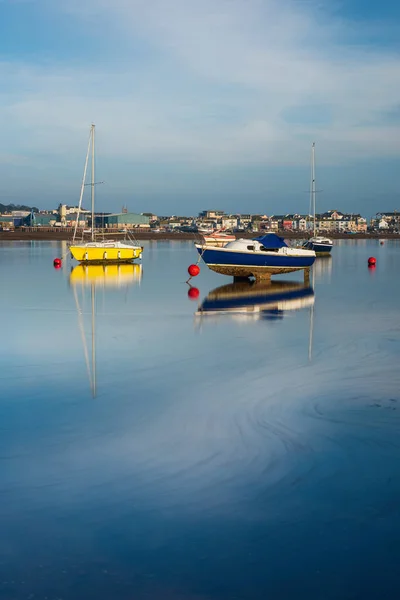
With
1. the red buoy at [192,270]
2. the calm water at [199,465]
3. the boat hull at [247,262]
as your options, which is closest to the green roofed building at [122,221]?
the red buoy at [192,270]

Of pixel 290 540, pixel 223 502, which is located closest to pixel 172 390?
pixel 223 502

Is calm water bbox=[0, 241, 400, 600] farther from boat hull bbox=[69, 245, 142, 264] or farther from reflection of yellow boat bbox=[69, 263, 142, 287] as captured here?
boat hull bbox=[69, 245, 142, 264]

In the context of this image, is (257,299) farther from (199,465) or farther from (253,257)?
(199,465)

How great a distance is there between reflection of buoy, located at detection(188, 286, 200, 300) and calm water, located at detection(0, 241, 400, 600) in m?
8.55

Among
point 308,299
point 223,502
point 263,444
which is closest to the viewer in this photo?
point 223,502

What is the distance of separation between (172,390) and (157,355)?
2.79 metres

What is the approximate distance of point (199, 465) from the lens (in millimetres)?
7082

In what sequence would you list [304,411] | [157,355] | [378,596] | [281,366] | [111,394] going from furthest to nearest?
[157,355] < [281,366] < [111,394] < [304,411] < [378,596]

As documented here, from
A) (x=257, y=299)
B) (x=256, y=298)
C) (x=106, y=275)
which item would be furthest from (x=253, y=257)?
(x=106, y=275)

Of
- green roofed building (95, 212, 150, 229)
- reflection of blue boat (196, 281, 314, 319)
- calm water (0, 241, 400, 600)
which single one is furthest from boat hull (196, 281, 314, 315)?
green roofed building (95, 212, 150, 229)

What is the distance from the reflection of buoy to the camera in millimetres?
24270

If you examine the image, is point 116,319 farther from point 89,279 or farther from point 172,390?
point 89,279

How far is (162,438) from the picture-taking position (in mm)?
8039

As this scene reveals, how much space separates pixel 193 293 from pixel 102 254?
15.4 m
